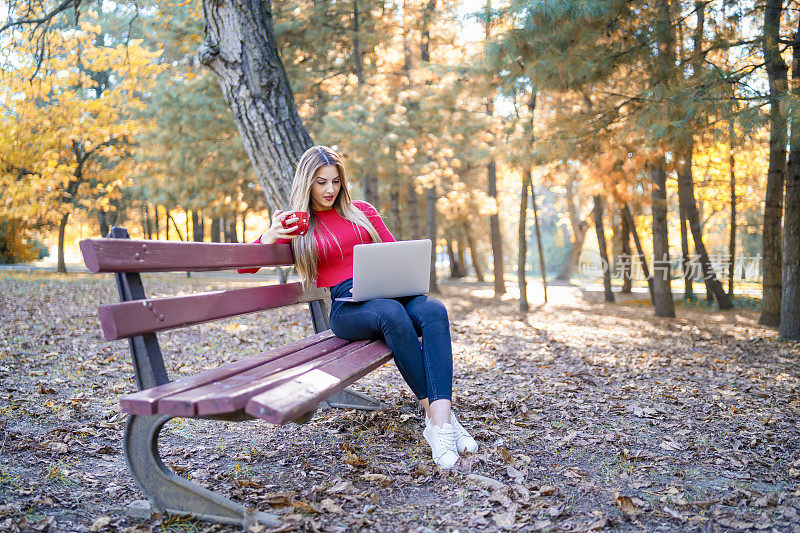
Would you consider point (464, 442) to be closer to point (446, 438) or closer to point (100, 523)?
point (446, 438)

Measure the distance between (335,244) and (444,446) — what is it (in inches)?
50.1

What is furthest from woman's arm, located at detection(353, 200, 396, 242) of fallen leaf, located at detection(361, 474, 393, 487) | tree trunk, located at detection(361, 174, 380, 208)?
tree trunk, located at detection(361, 174, 380, 208)

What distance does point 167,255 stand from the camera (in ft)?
7.93

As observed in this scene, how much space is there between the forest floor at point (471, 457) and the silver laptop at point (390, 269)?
78 centimetres

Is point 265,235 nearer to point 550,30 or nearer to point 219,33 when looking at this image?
point 219,33

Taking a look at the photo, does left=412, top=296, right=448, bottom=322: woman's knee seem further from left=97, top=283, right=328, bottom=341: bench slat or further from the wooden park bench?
left=97, top=283, right=328, bottom=341: bench slat

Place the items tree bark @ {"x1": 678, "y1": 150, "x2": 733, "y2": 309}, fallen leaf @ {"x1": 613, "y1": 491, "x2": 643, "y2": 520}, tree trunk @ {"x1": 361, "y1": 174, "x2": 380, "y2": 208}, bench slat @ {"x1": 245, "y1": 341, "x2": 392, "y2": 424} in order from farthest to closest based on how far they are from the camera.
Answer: tree bark @ {"x1": 678, "y1": 150, "x2": 733, "y2": 309}, tree trunk @ {"x1": 361, "y1": 174, "x2": 380, "y2": 208}, fallen leaf @ {"x1": 613, "y1": 491, "x2": 643, "y2": 520}, bench slat @ {"x1": 245, "y1": 341, "x2": 392, "y2": 424}

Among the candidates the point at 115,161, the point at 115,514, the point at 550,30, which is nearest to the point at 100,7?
the point at 550,30

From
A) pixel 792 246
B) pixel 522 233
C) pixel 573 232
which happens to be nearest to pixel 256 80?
pixel 792 246

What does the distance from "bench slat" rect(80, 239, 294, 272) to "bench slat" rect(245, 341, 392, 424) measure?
70 centimetres

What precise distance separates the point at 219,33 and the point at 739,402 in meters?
4.73

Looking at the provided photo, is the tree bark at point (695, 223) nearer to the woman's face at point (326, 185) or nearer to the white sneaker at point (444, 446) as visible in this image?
the woman's face at point (326, 185)

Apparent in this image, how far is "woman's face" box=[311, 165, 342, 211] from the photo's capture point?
11.2 feet

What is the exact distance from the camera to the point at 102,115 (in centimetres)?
1321
